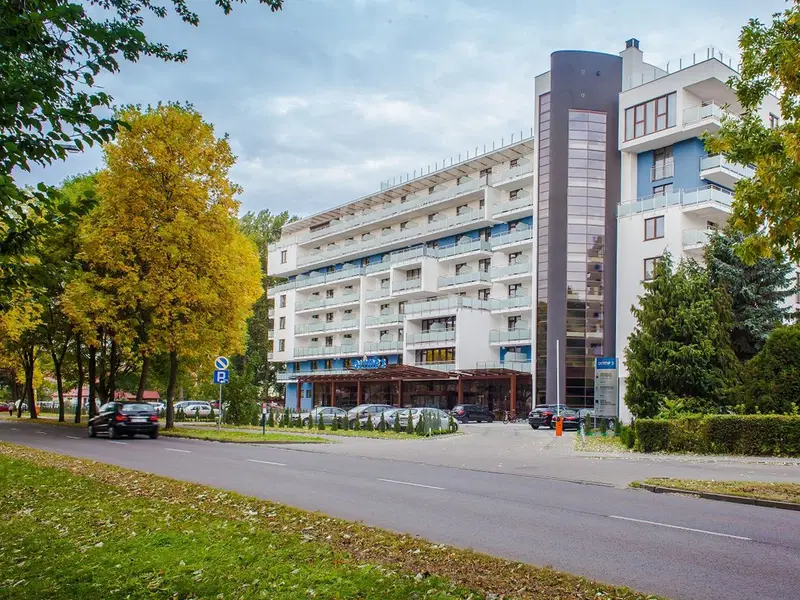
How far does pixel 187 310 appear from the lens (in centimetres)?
3142

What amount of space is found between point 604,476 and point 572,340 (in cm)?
3578

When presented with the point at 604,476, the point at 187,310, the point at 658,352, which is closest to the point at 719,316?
the point at 658,352

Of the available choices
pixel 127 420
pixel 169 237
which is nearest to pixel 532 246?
pixel 169 237

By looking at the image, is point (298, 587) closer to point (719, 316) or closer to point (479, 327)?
point (719, 316)

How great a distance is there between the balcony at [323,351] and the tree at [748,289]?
4283 centimetres

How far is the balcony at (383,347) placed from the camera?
2726 inches

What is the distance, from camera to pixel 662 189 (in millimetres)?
48156

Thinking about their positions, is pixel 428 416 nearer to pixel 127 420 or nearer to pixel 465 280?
pixel 127 420

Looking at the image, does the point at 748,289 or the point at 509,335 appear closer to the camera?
the point at 748,289

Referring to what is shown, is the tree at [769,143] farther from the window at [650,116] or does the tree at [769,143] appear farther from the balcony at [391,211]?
the balcony at [391,211]

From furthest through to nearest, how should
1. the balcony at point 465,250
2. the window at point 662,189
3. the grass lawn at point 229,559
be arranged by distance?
the balcony at point 465,250 → the window at point 662,189 → the grass lawn at point 229,559

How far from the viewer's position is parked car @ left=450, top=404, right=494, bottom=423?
53156 millimetres

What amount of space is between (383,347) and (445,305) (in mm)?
9899

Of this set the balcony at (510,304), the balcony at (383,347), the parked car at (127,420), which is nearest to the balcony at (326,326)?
the balcony at (383,347)
